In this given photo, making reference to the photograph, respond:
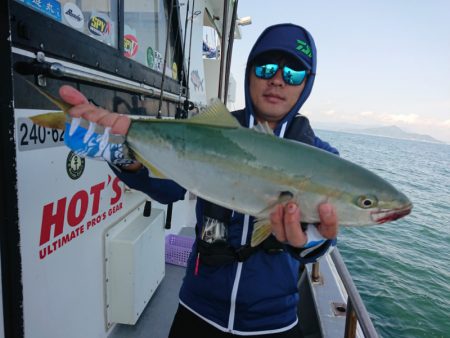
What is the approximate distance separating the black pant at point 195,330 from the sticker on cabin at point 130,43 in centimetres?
252

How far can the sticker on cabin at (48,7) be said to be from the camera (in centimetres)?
183

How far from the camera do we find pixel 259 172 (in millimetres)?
1651

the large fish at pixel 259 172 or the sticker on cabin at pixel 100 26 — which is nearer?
the large fish at pixel 259 172

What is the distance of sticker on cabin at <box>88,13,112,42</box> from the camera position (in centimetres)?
256

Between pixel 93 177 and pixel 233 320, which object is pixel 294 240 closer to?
pixel 233 320

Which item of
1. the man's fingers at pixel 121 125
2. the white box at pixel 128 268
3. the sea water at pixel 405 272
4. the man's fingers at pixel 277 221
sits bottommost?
the sea water at pixel 405 272

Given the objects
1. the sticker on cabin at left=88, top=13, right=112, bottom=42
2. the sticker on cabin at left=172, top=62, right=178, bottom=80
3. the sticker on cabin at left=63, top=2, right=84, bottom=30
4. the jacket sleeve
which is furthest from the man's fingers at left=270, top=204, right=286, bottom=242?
the sticker on cabin at left=172, top=62, right=178, bottom=80

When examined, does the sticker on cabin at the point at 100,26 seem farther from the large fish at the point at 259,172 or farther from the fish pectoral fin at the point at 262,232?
the fish pectoral fin at the point at 262,232

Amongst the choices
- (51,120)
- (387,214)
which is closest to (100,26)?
(51,120)

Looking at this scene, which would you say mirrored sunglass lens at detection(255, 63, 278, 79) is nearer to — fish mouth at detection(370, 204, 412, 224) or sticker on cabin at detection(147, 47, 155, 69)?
fish mouth at detection(370, 204, 412, 224)

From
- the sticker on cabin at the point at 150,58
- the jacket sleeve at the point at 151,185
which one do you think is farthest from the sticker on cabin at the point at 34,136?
the sticker on cabin at the point at 150,58

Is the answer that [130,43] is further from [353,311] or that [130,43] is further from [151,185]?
[353,311]

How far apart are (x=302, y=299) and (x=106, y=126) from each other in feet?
12.8

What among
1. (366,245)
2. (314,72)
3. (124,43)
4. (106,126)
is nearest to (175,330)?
(106,126)
